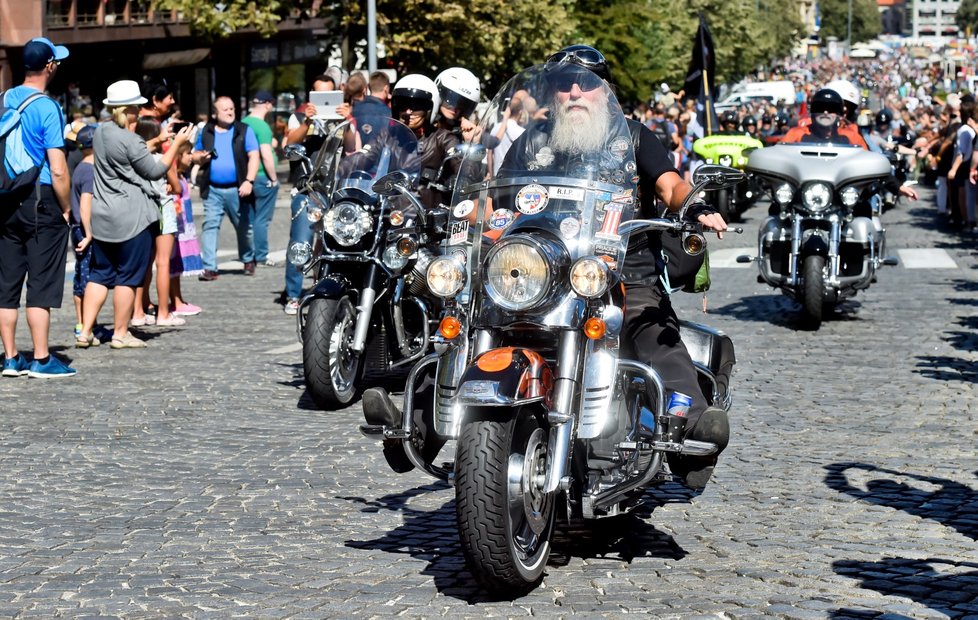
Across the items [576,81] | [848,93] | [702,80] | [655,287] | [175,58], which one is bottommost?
[655,287]

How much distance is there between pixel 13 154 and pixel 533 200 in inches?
197

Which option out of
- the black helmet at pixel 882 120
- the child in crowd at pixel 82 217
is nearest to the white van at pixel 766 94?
the black helmet at pixel 882 120

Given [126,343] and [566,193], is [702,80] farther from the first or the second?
[566,193]

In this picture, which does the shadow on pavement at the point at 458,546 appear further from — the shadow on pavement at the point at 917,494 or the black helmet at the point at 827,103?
the black helmet at the point at 827,103

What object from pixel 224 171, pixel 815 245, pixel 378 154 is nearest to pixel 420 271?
pixel 378 154

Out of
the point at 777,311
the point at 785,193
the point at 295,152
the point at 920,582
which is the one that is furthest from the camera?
the point at 777,311

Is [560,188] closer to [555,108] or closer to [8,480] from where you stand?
[555,108]

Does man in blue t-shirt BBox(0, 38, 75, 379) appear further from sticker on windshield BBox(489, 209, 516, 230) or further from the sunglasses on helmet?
sticker on windshield BBox(489, 209, 516, 230)

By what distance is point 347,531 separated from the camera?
612cm

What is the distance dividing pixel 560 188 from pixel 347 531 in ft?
5.32

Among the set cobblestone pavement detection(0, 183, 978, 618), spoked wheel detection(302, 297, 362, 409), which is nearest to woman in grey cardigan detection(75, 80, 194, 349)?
cobblestone pavement detection(0, 183, 978, 618)

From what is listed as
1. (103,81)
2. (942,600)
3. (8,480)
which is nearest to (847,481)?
(942,600)

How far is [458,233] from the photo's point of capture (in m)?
5.62

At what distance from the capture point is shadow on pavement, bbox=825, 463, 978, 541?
20.6 feet
